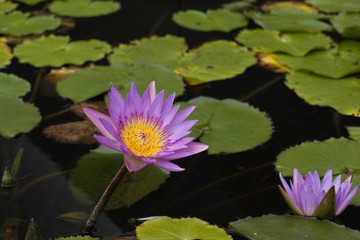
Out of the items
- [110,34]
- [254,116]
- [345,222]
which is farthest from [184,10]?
[345,222]

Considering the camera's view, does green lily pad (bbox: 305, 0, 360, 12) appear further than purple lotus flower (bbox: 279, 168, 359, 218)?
Yes

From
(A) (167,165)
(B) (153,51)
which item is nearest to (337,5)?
(B) (153,51)

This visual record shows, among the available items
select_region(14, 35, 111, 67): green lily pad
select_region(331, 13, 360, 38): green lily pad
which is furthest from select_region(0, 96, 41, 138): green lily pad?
select_region(331, 13, 360, 38): green lily pad

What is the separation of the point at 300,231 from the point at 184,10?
9.13ft

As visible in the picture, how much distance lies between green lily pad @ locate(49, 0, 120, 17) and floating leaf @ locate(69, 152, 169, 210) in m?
2.01

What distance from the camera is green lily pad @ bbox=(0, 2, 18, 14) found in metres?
4.13

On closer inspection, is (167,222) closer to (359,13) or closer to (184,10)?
(184,10)

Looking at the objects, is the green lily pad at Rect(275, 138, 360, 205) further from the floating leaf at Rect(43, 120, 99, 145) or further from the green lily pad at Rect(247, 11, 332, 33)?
the green lily pad at Rect(247, 11, 332, 33)

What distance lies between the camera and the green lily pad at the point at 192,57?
323 centimetres

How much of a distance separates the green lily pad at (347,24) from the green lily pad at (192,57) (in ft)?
2.68

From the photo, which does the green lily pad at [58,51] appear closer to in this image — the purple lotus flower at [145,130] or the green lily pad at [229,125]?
the green lily pad at [229,125]

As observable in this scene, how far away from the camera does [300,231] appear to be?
6.23 ft

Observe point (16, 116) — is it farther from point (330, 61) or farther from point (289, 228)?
point (330, 61)

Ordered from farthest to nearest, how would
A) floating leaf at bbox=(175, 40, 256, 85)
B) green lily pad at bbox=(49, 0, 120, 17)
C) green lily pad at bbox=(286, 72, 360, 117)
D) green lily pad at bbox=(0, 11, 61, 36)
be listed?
green lily pad at bbox=(49, 0, 120, 17), green lily pad at bbox=(0, 11, 61, 36), floating leaf at bbox=(175, 40, 256, 85), green lily pad at bbox=(286, 72, 360, 117)
